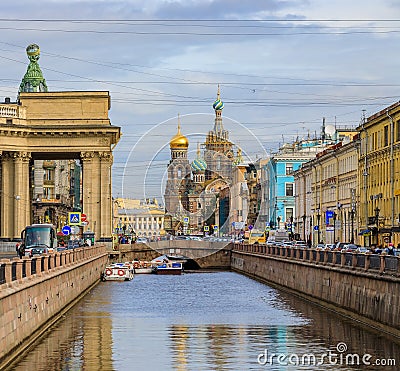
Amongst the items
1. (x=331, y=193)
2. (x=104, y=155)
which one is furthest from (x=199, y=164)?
(x=331, y=193)

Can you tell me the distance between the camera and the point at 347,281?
4603 centimetres

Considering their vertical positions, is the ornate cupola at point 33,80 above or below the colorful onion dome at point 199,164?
above

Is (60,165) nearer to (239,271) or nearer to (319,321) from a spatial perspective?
(239,271)

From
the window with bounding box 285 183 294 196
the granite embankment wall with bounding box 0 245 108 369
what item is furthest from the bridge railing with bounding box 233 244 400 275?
the window with bounding box 285 183 294 196

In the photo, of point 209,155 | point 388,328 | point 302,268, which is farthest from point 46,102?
point 388,328

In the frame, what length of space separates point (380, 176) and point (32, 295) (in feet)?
209

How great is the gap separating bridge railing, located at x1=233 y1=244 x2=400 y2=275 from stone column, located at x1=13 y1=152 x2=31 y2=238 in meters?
34.5

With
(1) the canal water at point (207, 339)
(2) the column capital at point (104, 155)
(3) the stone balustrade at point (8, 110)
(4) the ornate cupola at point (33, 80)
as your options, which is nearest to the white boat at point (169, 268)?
(2) the column capital at point (104, 155)

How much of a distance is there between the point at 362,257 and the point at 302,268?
1828 cm

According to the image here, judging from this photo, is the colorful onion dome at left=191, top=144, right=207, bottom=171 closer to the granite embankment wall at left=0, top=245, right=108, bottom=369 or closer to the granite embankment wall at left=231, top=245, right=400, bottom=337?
the granite embankment wall at left=231, top=245, right=400, bottom=337

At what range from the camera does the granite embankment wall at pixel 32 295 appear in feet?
107

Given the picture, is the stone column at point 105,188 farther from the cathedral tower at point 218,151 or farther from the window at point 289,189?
the window at point 289,189

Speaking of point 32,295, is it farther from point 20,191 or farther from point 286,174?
point 286,174

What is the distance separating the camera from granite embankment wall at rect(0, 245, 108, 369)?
107 ft
